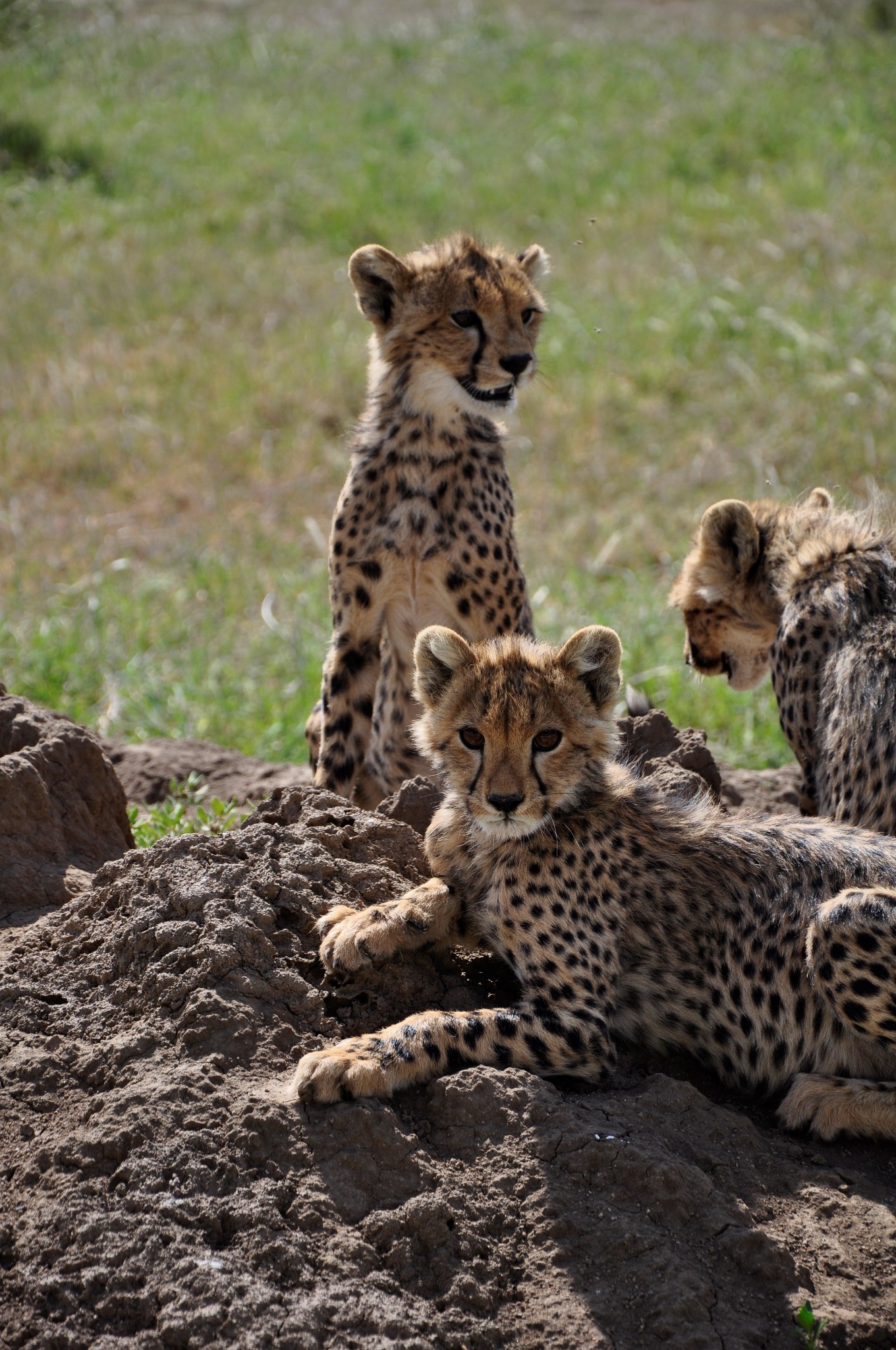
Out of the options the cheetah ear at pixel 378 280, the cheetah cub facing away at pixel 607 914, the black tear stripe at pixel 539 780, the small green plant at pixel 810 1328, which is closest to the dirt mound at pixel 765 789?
the cheetah cub facing away at pixel 607 914

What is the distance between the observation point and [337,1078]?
2551 millimetres

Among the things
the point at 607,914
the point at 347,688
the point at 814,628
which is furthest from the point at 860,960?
the point at 347,688

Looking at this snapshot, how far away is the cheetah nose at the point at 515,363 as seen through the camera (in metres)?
4.30

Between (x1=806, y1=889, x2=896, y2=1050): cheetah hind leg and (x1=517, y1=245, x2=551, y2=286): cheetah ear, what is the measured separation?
260cm

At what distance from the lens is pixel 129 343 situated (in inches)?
406

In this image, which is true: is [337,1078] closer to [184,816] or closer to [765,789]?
[184,816]

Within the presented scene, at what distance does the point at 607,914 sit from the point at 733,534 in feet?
6.30

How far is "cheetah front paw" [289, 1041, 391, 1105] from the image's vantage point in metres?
2.54

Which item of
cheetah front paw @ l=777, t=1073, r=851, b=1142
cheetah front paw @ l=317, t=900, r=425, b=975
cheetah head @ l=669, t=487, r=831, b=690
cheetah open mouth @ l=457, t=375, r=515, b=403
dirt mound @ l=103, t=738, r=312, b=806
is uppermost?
cheetah open mouth @ l=457, t=375, r=515, b=403

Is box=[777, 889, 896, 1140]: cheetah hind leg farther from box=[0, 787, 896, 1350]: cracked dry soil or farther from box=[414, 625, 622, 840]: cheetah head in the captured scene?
box=[414, 625, 622, 840]: cheetah head

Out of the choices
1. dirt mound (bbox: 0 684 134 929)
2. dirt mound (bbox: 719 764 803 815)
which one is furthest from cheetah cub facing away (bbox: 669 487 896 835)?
Result: dirt mound (bbox: 0 684 134 929)

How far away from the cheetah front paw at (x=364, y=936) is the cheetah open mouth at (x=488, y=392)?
195 cm

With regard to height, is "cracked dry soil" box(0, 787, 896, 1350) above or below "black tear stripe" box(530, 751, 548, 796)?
below

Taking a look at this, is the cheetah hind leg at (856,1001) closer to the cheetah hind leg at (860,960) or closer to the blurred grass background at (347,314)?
the cheetah hind leg at (860,960)
